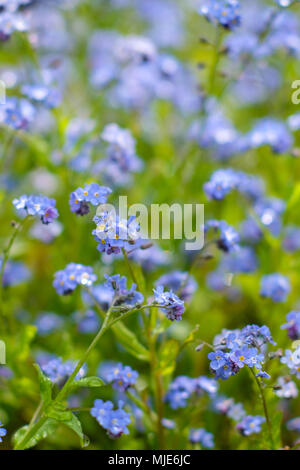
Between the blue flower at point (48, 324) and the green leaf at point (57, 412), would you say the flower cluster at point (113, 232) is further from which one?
the blue flower at point (48, 324)

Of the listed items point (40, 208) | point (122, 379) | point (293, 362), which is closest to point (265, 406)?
point (293, 362)

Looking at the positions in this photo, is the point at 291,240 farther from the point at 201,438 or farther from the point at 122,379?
the point at 122,379

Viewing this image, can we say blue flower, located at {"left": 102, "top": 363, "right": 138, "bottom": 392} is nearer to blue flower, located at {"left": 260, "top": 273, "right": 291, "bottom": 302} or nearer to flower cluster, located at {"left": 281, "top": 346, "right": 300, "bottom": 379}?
flower cluster, located at {"left": 281, "top": 346, "right": 300, "bottom": 379}

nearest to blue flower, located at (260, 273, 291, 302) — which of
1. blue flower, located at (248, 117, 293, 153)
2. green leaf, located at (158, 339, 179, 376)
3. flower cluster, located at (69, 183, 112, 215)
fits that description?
green leaf, located at (158, 339, 179, 376)

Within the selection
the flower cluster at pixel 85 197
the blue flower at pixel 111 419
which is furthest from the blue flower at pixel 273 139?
the blue flower at pixel 111 419

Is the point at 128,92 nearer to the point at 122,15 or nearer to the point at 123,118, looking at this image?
the point at 123,118
